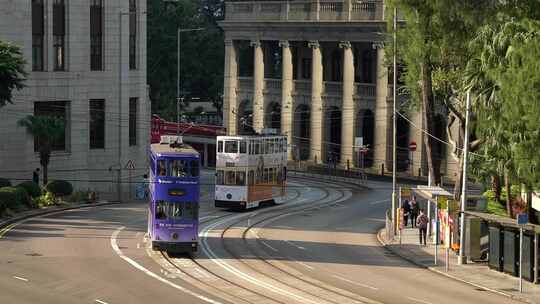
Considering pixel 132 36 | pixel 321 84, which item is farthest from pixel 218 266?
pixel 321 84

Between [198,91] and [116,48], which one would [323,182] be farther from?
[198,91]

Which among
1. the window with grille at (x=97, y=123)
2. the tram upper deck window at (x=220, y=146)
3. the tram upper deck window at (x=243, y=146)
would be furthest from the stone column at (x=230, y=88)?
the tram upper deck window at (x=243, y=146)

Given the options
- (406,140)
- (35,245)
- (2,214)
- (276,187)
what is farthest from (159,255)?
(406,140)

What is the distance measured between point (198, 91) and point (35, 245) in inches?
3516

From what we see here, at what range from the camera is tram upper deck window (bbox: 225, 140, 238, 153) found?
68312mm

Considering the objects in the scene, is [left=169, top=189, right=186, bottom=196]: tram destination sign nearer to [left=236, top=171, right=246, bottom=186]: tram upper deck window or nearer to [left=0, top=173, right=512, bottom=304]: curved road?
[left=0, top=173, right=512, bottom=304]: curved road

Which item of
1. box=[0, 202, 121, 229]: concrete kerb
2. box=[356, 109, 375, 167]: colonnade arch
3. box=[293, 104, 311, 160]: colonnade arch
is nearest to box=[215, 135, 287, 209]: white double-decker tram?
box=[0, 202, 121, 229]: concrete kerb

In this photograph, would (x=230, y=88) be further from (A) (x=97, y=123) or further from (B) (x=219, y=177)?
(B) (x=219, y=177)

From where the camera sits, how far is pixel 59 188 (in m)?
69.0

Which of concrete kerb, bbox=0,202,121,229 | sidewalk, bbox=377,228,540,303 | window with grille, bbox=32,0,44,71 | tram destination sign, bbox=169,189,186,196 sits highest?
window with grille, bbox=32,0,44,71

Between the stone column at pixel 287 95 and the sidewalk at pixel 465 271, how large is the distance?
4789cm

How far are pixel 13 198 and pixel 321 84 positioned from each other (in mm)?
49002

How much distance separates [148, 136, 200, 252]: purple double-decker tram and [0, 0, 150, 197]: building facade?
2785cm

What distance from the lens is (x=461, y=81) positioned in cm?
5291
